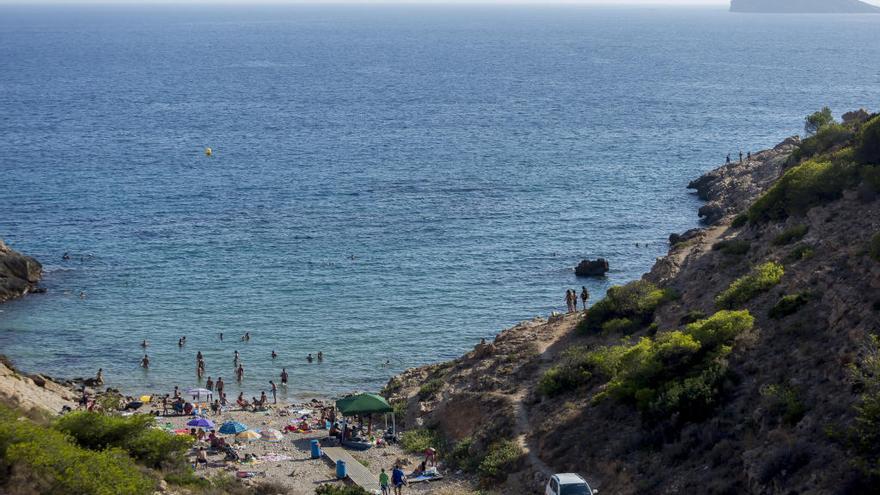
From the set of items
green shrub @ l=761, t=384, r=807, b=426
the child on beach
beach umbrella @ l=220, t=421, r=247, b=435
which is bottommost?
beach umbrella @ l=220, t=421, r=247, b=435

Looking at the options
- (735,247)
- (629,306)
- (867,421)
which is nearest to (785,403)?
(867,421)

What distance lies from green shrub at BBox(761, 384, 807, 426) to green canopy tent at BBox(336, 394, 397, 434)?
16341mm

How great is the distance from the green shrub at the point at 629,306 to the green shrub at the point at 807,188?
6146 mm

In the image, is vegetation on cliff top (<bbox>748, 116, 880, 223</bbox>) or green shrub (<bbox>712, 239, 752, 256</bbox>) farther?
green shrub (<bbox>712, 239, 752, 256</bbox>)

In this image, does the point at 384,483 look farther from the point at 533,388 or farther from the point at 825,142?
the point at 825,142

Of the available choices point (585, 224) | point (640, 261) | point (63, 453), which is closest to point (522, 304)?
point (640, 261)

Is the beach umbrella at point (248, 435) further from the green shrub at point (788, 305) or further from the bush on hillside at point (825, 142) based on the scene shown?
the bush on hillside at point (825, 142)

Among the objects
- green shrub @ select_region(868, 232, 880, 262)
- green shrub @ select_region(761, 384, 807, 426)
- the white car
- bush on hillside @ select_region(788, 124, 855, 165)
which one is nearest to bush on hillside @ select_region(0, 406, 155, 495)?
the white car

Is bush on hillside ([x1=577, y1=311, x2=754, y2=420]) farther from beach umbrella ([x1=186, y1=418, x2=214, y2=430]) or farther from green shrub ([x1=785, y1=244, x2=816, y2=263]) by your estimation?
beach umbrella ([x1=186, y1=418, x2=214, y2=430])

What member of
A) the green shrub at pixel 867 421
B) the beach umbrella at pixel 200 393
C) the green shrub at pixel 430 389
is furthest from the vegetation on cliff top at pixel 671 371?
the beach umbrella at pixel 200 393

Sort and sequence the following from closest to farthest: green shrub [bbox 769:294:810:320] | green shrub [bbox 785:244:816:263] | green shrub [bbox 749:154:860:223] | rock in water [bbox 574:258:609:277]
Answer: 1. green shrub [bbox 769:294:810:320]
2. green shrub [bbox 785:244:816:263]
3. green shrub [bbox 749:154:860:223]
4. rock in water [bbox 574:258:609:277]

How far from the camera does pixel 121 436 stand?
99.1ft

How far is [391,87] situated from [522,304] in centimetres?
11174

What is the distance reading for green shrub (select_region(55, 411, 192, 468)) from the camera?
30.0 meters
